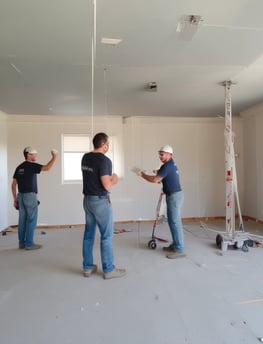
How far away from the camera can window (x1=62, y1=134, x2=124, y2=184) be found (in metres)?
6.11

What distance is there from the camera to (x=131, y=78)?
3.80 meters

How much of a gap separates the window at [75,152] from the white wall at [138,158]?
126 mm

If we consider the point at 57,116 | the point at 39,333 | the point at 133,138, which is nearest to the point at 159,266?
the point at 39,333

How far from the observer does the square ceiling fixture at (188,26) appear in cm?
232

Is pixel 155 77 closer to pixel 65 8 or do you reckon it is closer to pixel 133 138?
pixel 65 8

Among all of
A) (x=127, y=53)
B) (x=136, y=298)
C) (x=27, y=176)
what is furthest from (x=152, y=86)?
(x=136, y=298)

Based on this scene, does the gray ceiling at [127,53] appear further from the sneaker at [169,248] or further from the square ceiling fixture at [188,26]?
the sneaker at [169,248]

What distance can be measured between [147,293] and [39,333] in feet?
3.38

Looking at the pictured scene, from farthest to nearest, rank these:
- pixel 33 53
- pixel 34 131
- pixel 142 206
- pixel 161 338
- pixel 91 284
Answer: pixel 142 206 → pixel 34 131 → pixel 33 53 → pixel 91 284 → pixel 161 338

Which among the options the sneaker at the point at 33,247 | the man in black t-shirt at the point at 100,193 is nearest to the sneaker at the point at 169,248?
the man in black t-shirt at the point at 100,193

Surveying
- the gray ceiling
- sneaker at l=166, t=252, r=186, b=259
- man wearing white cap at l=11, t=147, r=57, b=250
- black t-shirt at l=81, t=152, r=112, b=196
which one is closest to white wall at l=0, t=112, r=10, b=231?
the gray ceiling

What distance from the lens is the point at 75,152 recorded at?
6.14m

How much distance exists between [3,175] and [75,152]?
161cm

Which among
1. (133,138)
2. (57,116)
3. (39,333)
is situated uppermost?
(57,116)
